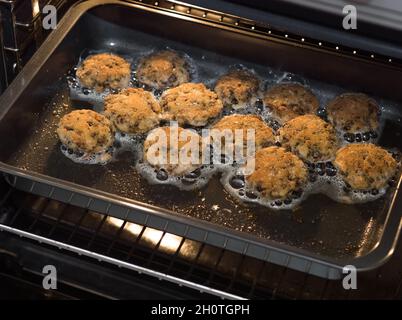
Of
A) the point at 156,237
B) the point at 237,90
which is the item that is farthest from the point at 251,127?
the point at 156,237

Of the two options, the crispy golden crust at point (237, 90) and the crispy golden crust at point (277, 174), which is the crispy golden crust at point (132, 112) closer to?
the crispy golden crust at point (237, 90)

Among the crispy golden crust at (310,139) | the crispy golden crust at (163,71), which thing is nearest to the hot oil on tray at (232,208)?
the crispy golden crust at (310,139)

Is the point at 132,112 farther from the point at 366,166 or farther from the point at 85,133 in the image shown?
the point at 366,166

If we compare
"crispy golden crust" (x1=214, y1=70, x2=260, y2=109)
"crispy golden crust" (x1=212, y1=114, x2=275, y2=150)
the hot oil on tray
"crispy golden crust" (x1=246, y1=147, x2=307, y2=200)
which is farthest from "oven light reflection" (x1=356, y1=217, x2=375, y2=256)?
"crispy golden crust" (x1=214, y1=70, x2=260, y2=109)

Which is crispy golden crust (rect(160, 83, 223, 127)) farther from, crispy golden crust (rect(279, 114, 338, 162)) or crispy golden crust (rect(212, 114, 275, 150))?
crispy golden crust (rect(279, 114, 338, 162))
